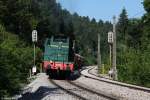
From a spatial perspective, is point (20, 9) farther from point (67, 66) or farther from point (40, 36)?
point (67, 66)

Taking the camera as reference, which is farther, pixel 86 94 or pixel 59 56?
pixel 59 56

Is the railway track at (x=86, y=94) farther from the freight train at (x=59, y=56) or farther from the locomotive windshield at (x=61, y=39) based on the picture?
the locomotive windshield at (x=61, y=39)

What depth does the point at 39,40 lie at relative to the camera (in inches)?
4247

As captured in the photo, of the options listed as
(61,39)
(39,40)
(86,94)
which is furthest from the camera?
(39,40)

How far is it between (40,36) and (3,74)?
92.1 metres

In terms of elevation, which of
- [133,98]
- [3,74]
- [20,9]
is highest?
[20,9]

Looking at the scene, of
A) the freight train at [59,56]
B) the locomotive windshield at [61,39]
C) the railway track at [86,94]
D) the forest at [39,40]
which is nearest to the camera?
the forest at [39,40]

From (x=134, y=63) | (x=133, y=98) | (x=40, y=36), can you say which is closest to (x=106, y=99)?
(x=133, y=98)

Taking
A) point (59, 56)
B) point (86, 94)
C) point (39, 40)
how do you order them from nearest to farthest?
point (86, 94) → point (59, 56) → point (39, 40)

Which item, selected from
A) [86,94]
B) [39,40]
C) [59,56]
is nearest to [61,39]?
[59,56]

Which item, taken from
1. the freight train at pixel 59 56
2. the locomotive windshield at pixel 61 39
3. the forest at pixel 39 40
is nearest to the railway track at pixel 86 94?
the forest at pixel 39 40

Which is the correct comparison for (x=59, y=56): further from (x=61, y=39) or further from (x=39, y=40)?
(x=39, y=40)

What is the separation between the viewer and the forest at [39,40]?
21.7 metres

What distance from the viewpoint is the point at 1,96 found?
18.5 meters
